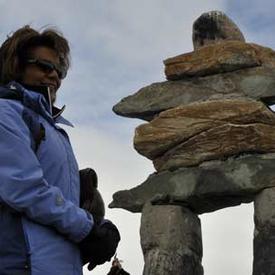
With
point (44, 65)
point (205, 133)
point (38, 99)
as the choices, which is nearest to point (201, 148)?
point (205, 133)

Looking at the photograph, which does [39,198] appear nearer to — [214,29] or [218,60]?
[218,60]

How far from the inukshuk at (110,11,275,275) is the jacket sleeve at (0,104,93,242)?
265cm

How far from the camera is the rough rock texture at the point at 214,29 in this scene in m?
5.61

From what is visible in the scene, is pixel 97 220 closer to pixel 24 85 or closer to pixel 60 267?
pixel 60 267

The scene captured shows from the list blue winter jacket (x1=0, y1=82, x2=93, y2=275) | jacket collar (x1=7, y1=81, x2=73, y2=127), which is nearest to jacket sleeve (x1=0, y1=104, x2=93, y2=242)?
blue winter jacket (x1=0, y1=82, x2=93, y2=275)

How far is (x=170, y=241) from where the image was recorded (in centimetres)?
490

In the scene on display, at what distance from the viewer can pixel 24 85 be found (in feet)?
7.98

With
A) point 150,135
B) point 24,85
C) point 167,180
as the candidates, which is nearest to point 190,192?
point 167,180

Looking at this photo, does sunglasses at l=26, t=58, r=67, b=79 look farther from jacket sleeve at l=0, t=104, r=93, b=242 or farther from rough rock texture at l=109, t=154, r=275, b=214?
rough rock texture at l=109, t=154, r=275, b=214

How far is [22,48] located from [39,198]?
67 centimetres

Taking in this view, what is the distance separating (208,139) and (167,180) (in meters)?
0.41

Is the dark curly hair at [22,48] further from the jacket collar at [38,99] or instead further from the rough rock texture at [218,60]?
the rough rock texture at [218,60]

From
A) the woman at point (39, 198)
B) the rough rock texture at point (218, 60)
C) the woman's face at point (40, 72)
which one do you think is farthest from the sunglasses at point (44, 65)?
the rough rock texture at point (218, 60)

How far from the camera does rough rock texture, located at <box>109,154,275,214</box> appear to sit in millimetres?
4844
